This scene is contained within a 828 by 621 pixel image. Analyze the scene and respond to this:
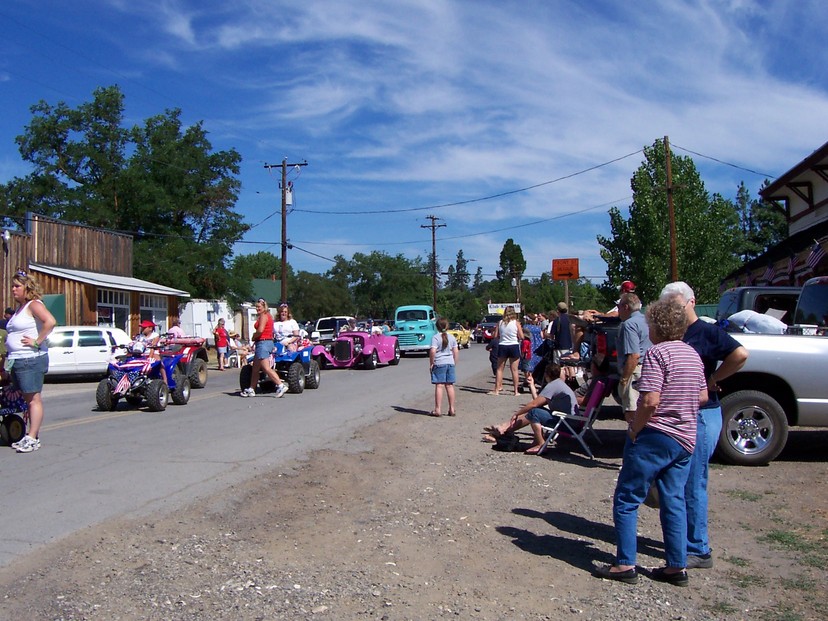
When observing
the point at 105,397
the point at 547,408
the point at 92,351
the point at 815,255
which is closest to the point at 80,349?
the point at 92,351

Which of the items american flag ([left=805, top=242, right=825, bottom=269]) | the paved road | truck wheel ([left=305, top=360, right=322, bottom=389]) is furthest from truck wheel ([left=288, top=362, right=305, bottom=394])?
american flag ([left=805, top=242, right=825, bottom=269])

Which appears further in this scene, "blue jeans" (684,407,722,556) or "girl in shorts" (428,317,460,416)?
"girl in shorts" (428,317,460,416)

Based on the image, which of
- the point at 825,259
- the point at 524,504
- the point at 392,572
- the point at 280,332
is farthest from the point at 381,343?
the point at 392,572

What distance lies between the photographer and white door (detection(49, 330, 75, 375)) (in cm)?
2058

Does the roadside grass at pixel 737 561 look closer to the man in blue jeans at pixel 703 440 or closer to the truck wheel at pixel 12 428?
the man in blue jeans at pixel 703 440

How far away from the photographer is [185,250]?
4444 centimetres

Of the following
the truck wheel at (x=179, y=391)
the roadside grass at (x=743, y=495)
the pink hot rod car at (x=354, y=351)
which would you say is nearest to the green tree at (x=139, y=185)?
the pink hot rod car at (x=354, y=351)

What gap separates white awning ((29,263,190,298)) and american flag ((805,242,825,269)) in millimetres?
22617

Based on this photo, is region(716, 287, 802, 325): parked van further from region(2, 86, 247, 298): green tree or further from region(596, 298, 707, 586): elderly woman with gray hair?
region(2, 86, 247, 298): green tree

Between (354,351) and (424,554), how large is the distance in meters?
19.9

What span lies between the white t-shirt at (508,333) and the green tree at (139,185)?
1248 inches

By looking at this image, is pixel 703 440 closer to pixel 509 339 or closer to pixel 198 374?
pixel 509 339

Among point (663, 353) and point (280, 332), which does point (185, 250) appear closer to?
point (280, 332)

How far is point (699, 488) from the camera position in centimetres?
518
